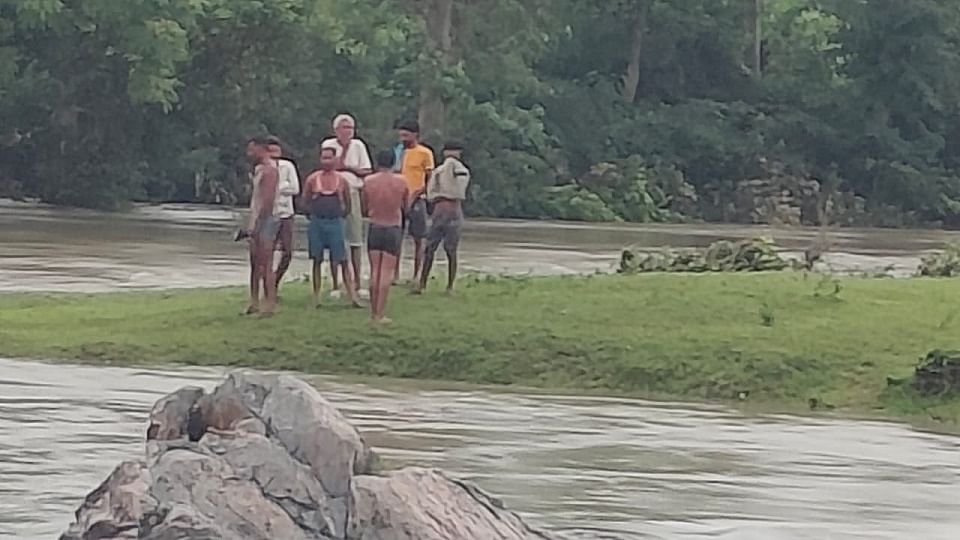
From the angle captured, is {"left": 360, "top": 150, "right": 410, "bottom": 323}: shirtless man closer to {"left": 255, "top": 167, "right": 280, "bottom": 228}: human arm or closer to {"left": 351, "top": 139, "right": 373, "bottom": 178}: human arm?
{"left": 255, "top": 167, "right": 280, "bottom": 228}: human arm

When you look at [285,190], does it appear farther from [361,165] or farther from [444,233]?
[444,233]

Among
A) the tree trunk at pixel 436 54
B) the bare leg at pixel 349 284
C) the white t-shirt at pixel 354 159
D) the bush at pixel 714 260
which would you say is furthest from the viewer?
the tree trunk at pixel 436 54

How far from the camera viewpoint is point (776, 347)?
58.0 ft

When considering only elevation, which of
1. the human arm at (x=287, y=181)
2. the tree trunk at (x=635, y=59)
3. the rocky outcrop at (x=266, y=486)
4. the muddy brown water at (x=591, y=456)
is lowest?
the muddy brown water at (x=591, y=456)

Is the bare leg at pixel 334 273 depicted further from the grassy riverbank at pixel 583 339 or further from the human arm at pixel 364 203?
the human arm at pixel 364 203

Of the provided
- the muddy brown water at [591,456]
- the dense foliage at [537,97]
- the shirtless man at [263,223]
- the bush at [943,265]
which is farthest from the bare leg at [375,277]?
the dense foliage at [537,97]

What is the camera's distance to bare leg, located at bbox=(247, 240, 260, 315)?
1877 cm

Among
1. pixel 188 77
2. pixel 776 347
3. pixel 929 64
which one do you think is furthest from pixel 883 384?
pixel 929 64

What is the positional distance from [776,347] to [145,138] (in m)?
32.4

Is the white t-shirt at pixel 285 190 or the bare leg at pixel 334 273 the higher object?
the white t-shirt at pixel 285 190

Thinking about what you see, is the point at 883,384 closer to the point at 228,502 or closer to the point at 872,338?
the point at 872,338

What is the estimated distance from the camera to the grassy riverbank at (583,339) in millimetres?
17156

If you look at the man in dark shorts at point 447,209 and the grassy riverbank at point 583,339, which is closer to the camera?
the grassy riverbank at point 583,339

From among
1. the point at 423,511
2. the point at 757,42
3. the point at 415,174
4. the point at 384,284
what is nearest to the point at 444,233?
the point at 415,174
